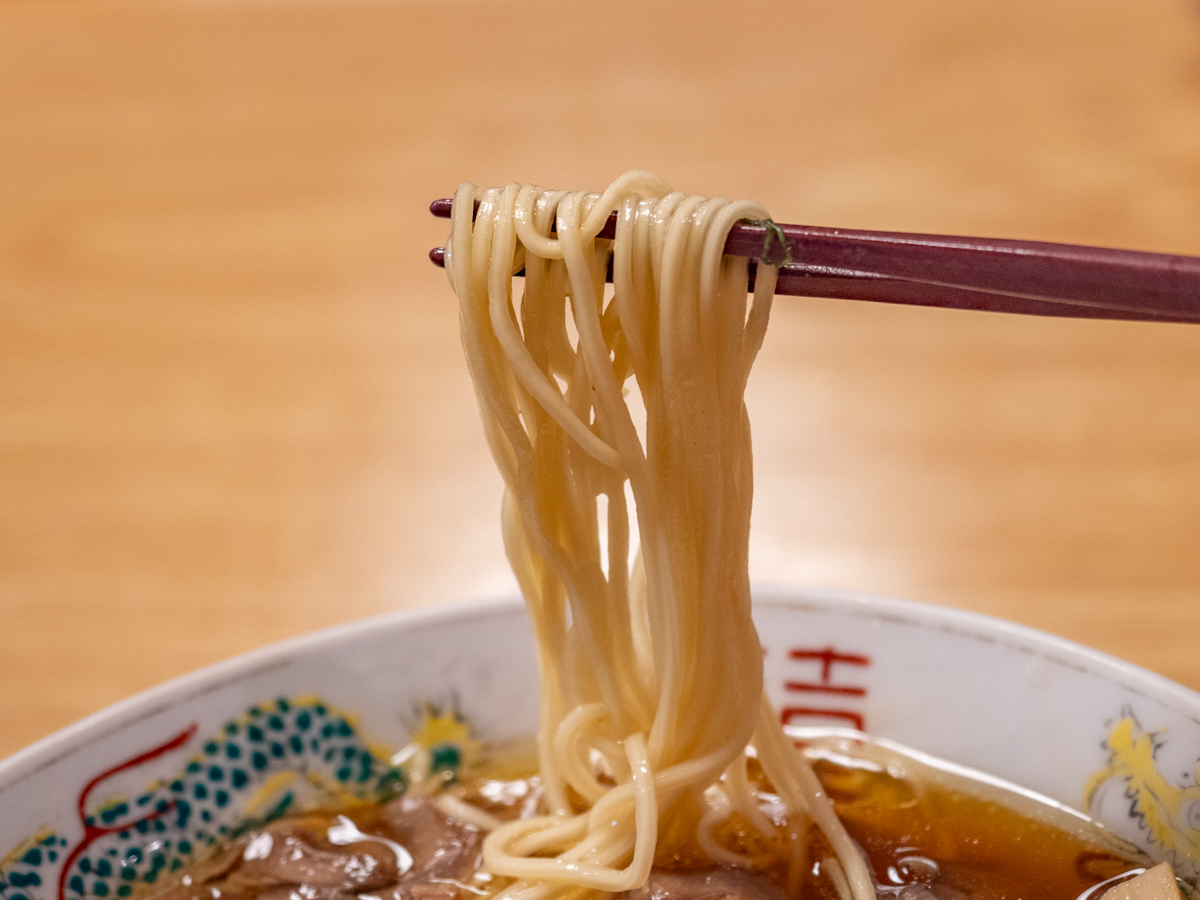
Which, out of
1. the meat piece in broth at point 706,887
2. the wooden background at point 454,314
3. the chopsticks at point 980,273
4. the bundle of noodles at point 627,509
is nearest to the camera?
the chopsticks at point 980,273

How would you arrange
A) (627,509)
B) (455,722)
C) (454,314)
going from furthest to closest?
(454,314)
(455,722)
(627,509)

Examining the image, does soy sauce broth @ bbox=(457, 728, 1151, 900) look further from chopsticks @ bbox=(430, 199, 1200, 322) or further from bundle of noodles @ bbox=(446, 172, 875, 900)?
chopsticks @ bbox=(430, 199, 1200, 322)

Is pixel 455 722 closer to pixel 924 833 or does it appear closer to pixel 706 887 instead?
pixel 706 887

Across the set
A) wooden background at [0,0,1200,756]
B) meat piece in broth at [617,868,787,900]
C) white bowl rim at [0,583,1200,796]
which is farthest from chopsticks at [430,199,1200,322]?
wooden background at [0,0,1200,756]

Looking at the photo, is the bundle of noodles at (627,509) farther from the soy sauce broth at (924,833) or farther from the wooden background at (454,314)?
the wooden background at (454,314)

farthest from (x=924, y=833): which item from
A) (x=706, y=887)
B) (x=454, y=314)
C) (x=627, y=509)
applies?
(x=454, y=314)

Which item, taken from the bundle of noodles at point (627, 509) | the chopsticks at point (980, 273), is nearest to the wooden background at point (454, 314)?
the bundle of noodles at point (627, 509)

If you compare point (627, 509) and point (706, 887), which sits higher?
point (627, 509)
